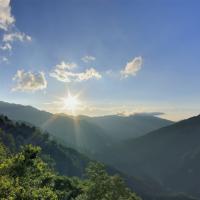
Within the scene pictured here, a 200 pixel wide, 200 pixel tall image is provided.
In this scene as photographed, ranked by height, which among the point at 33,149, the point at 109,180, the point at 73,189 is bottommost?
the point at 73,189

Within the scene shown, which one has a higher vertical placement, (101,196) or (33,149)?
(33,149)

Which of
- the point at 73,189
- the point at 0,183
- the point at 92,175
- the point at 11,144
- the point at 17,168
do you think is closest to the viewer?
the point at 0,183

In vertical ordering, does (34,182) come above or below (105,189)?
above

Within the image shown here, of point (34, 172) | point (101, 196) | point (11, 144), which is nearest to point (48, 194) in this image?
point (34, 172)

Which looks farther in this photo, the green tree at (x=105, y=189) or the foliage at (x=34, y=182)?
the green tree at (x=105, y=189)

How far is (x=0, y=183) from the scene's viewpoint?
Result: 94.9ft

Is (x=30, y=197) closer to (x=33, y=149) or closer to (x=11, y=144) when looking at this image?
(x=33, y=149)

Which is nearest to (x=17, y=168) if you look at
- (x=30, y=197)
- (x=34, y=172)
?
(x=34, y=172)

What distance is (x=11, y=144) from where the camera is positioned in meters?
197

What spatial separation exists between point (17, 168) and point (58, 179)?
65.9 metres

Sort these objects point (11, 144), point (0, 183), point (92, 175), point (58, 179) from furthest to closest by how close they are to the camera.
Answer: point (11, 144), point (58, 179), point (92, 175), point (0, 183)

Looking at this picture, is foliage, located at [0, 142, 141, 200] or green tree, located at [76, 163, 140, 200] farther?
green tree, located at [76, 163, 140, 200]

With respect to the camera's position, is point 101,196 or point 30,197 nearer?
point 30,197

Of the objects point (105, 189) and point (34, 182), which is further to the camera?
point (105, 189)
